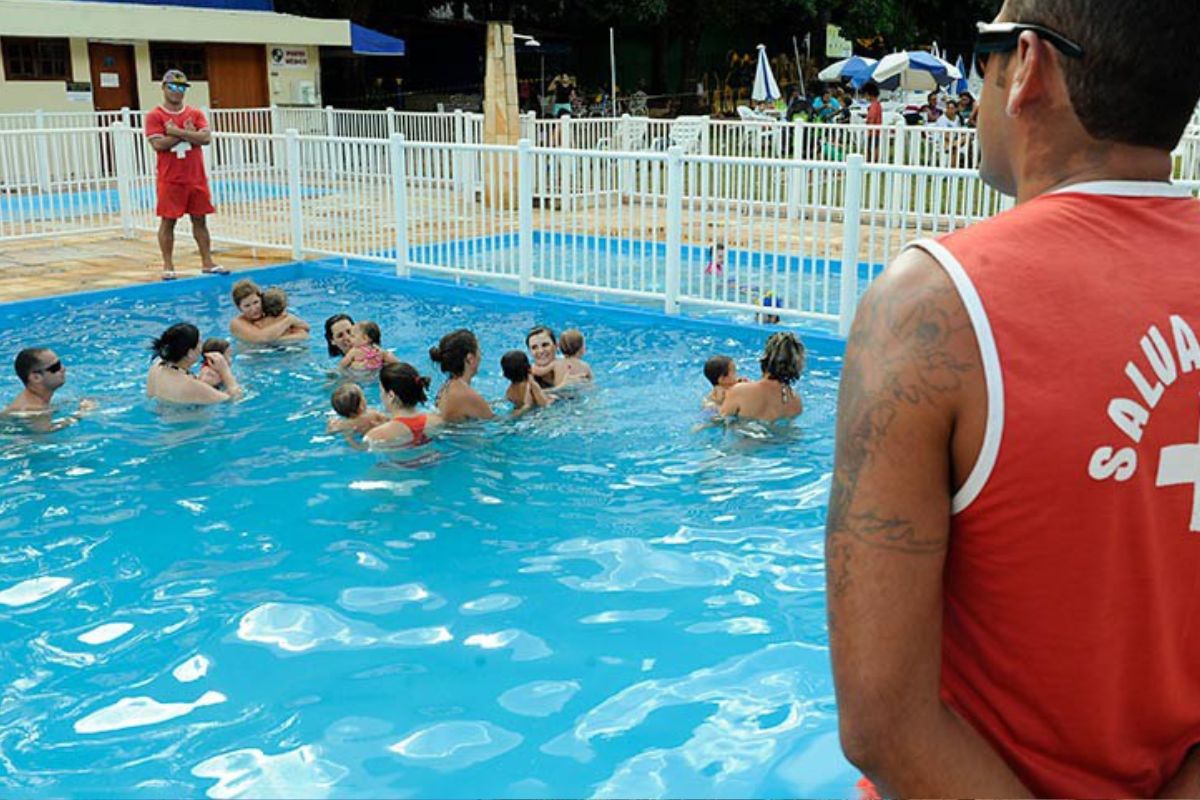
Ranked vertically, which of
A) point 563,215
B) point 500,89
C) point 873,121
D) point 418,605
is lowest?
point 418,605

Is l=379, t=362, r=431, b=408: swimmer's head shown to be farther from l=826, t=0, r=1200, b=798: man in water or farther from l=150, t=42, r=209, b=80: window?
l=150, t=42, r=209, b=80: window

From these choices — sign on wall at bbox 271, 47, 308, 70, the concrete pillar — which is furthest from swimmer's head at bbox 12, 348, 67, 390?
sign on wall at bbox 271, 47, 308, 70

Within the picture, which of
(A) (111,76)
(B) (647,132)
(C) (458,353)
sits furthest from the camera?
(A) (111,76)

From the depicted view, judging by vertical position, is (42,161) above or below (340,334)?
above

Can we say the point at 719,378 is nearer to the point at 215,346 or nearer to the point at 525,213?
the point at 215,346

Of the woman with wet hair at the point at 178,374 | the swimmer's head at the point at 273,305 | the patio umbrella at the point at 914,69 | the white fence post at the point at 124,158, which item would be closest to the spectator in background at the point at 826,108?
the patio umbrella at the point at 914,69

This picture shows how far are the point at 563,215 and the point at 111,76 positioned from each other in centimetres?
1511

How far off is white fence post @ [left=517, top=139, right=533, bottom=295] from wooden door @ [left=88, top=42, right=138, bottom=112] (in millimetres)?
14729

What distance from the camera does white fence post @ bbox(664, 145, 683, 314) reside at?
10.5 meters

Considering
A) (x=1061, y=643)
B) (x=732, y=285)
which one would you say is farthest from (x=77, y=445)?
(x=1061, y=643)

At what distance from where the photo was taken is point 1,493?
676 cm

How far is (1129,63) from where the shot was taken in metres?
1.28

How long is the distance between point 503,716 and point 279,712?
85 cm

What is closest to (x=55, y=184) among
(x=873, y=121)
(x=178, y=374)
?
(x=178, y=374)
